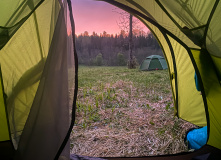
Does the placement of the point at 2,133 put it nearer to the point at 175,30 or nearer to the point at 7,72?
the point at 7,72

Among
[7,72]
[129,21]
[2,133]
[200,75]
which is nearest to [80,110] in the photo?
[2,133]

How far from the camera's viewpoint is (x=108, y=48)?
2180cm

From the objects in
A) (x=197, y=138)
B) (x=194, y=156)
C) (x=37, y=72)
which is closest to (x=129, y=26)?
(x=197, y=138)

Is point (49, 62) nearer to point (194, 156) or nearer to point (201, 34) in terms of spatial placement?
point (201, 34)

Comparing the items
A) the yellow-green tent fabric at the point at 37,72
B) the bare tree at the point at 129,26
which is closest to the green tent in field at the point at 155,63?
the bare tree at the point at 129,26

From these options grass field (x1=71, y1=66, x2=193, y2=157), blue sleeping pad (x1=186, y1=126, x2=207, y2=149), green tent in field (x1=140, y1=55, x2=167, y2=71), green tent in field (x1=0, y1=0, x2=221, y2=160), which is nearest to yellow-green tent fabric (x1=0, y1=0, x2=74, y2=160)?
green tent in field (x1=0, y1=0, x2=221, y2=160)

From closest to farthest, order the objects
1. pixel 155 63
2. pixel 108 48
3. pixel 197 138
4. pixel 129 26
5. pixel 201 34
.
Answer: pixel 201 34 < pixel 197 138 < pixel 155 63 < pixel 129 26 < pixel 108 48

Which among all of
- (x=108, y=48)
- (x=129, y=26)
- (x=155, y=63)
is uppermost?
(x=129, y=26)

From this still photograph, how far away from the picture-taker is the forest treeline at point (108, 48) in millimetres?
18734

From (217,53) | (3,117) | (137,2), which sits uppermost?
(137,2)

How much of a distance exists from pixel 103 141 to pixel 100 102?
2147mm

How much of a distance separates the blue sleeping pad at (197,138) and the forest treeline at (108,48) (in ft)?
52.1

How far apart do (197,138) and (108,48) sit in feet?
65.2

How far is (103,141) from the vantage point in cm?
284
